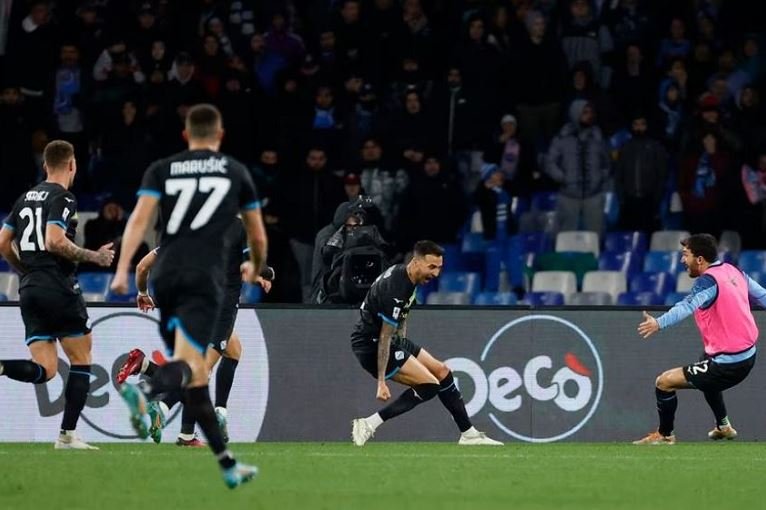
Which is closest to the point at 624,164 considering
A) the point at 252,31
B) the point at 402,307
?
the point at 252,31

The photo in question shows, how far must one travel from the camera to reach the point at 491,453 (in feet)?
43.8

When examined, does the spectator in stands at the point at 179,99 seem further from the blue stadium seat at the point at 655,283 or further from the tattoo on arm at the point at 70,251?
the tattoo on arm at the point at 70,251

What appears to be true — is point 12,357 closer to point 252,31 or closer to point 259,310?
point 259,310

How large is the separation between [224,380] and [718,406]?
4.31m

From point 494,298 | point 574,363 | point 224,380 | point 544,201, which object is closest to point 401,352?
point 224,380

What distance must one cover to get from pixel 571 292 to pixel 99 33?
23.7 feet

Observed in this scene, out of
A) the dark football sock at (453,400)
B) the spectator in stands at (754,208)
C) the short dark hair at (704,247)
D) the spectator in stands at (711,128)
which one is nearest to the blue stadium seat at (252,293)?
the spectator in stands at (711,128)

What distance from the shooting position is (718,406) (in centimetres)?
1493

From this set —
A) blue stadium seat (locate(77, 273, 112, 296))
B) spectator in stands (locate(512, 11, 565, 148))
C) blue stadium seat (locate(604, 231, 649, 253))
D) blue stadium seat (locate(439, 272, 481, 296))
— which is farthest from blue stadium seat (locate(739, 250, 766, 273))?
blue stadium seat (locate(77, 273, 112, 296))

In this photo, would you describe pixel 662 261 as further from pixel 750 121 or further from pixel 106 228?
pixel 106 228

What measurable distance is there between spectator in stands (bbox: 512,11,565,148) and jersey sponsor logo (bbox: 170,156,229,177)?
1157 centimetres

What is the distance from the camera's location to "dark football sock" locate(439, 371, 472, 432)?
14461mm

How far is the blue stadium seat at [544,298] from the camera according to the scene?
19328 mm

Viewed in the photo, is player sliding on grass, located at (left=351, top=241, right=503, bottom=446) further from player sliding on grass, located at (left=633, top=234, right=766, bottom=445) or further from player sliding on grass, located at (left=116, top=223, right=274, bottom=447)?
player sliding on grass, located at (left=633, top=234, right=766, bottom=445)
